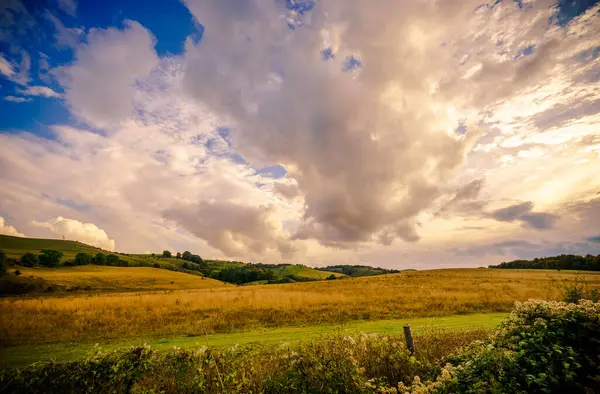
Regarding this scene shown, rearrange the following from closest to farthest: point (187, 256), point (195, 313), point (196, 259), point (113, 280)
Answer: point (195, 313)
point (113, 280)
point (196, 259)
point (187, 256)

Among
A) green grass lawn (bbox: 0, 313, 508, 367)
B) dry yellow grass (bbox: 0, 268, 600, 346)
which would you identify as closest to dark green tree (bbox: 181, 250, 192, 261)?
dry yellow grass (bbox: 0, 268, 600, 346)

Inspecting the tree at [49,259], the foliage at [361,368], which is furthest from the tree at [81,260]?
the foliage at [361,368]

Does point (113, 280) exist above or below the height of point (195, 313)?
above

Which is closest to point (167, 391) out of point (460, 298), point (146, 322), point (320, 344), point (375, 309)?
point (320, 344)

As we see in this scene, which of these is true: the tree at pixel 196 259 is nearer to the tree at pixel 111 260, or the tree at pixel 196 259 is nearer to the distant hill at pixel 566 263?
the tree at pixel 111 260

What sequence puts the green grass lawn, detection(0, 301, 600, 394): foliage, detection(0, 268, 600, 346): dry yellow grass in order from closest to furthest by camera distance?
detection(0, 301, 600, 394): foliage → the green grass lawn → detection(0, 268, 600, 346): dry yellow grass

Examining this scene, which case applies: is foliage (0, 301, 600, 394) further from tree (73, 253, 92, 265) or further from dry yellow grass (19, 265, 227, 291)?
tree (73, 253, 92, 265)

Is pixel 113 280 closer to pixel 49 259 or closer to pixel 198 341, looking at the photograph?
pixel 49 259

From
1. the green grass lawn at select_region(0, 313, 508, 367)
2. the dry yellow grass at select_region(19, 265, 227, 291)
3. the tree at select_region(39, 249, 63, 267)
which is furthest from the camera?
the tree at select_region(39, 249, 63, 267)

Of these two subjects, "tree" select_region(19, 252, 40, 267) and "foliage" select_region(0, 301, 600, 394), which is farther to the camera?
"tree" select_region(19, 252, 40, 267)

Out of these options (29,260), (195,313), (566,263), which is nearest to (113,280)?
(29,260)

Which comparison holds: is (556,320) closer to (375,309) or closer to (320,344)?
(320,344)

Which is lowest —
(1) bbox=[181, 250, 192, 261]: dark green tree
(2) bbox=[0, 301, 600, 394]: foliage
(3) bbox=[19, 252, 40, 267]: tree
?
(2) bbox=[0, 301, 600, 394]: foliage

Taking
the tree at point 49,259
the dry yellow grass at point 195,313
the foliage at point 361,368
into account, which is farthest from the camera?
the tree at point 49,259
